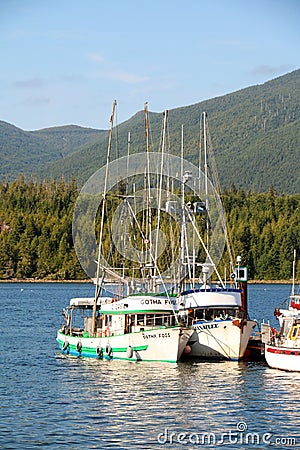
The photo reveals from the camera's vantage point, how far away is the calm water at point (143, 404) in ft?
127

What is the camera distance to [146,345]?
5891cm

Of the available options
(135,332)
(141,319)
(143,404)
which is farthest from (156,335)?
(143,404)

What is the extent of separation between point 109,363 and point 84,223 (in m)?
105

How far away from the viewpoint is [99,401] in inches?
1854

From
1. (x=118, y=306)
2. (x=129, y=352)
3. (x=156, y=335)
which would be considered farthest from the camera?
(x=118, y=306)

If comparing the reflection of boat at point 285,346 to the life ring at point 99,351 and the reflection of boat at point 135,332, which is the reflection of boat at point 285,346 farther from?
the life ring at point 99,351

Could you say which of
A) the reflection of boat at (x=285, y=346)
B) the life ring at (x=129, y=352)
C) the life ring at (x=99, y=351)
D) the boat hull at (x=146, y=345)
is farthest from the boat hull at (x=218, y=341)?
the life ring at (x=99, y=351)

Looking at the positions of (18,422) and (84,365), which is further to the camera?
(84,365)

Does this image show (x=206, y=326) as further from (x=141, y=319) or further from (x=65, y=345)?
(x=65, y=345)

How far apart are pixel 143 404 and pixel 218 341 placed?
55.0 feet

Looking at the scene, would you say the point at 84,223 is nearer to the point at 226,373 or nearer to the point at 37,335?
the point at 37,335

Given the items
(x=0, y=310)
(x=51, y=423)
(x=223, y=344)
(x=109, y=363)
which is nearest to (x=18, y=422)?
(x=51, y=423)

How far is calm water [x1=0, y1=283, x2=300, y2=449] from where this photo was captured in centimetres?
3856

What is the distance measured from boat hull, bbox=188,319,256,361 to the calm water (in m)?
1.23
